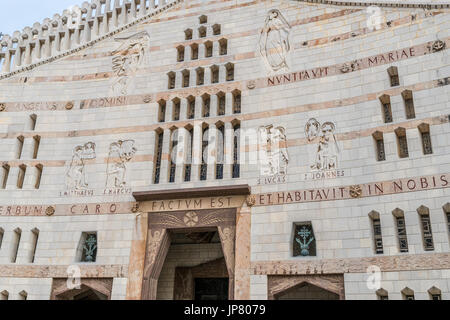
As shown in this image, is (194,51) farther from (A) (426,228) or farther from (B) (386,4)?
(A) (426,228)

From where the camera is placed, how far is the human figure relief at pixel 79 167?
60.7 feet

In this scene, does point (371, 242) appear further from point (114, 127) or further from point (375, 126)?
point (114, 127)

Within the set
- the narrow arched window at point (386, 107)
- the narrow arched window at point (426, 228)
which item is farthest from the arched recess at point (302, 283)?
the narrow arched window at point (386, 107)

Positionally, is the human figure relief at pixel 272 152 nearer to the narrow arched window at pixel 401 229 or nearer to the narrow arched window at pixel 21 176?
the narrow arched window at pixel 401 229

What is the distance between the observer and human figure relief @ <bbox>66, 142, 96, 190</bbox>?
60.7 feet

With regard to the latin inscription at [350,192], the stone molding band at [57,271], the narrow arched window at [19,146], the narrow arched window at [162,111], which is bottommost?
the stone molding band at [57,271]

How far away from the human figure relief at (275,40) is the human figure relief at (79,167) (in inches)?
306

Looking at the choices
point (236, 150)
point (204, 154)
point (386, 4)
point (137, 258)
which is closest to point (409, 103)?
point (386, 4)

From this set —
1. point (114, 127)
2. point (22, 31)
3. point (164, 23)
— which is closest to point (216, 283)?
point (114, 127)

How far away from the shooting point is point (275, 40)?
18.8 meters

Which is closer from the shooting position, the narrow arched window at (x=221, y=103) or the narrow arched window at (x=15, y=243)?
the narrow arched window at (x=15, y=243)

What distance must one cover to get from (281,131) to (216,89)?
3339mm

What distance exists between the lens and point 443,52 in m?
15.6

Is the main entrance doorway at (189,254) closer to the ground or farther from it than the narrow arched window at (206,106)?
closer to the ground
